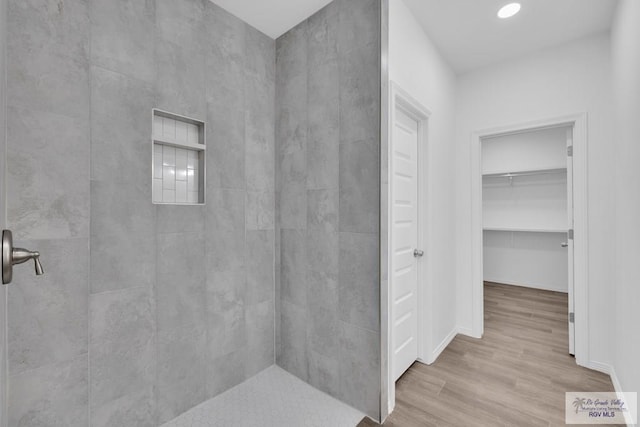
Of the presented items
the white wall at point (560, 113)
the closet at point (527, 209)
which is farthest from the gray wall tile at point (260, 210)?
the closet at point (527, 209)

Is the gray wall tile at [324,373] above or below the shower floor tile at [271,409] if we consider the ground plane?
above

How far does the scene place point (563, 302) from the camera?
156 inches

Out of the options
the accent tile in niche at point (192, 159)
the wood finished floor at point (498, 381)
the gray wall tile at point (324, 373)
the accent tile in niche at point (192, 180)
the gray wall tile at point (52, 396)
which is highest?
the accent tile in niche at point (192, 159)

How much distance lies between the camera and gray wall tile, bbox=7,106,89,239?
1214 mm

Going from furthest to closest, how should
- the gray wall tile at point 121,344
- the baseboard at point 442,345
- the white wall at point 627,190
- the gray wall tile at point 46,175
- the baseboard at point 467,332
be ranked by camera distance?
the baseboard at point 467,332, the baseboard at point 442,345, the white wall at point 627,190, the gray wall tile at point 121,344, the gray wall tile at point 46,175

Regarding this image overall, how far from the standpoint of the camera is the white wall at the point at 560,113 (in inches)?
Answer: 89.9

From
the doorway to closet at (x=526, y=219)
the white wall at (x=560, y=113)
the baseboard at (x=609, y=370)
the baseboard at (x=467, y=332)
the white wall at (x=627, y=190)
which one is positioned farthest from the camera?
the doorway to closet at (x=526, y=219)

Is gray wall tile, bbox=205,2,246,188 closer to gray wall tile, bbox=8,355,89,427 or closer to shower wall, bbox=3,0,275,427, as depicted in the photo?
shower wall, bbox=3,0,275,427

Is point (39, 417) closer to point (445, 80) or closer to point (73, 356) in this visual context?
point (73, 356)

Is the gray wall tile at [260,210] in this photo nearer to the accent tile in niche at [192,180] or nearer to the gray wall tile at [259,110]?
the gray wall tile at [259,110]

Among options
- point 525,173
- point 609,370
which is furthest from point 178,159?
point 525,173

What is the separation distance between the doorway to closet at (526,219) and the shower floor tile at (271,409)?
3.04 meters

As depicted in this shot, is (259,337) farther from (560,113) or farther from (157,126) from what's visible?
(560,113)

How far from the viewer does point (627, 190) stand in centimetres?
173
